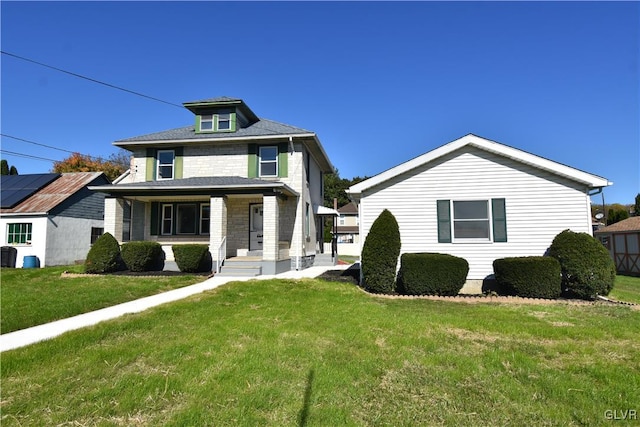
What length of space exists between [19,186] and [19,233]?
178 inches

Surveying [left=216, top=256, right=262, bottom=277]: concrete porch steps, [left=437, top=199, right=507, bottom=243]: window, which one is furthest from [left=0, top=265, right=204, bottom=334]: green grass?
[left=437, top=199, right=507, bottom=243]: window

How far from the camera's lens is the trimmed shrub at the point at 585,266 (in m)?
8.67

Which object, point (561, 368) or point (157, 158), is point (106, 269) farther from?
point (561, 368)

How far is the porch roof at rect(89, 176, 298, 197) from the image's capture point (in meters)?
14.0

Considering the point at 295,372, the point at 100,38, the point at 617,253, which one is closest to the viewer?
the point at 295,372

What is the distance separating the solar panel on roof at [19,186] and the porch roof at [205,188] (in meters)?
8.26

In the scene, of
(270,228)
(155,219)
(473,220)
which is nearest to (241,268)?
(270,228)

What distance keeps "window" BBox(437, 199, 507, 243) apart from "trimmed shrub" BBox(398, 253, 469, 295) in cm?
127

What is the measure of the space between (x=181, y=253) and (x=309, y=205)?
7.04 metres

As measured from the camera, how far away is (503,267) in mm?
9422

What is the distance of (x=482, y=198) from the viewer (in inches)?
419

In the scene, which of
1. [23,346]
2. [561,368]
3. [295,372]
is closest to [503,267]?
[561,368]

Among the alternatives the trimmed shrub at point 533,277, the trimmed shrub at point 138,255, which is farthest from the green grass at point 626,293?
the trimmed shrub at point 138,255

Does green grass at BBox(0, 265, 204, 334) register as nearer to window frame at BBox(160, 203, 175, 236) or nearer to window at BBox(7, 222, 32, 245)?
window frame at BBox(160, 203, 175, 236)
